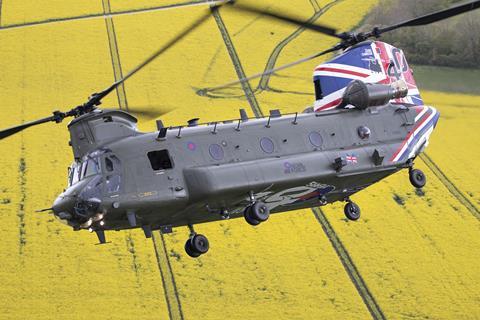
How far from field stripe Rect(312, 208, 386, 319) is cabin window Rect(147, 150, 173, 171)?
13739mm

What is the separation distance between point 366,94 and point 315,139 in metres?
2.36

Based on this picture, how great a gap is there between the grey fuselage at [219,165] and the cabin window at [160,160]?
0.02 m

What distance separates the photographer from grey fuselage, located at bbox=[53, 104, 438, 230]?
29.6 metres

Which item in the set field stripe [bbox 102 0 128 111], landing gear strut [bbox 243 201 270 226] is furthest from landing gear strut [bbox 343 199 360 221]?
field stripe [bbox 102 0 128 111]

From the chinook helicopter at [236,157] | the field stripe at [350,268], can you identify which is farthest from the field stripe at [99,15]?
the chinook helicopter at [236,157]

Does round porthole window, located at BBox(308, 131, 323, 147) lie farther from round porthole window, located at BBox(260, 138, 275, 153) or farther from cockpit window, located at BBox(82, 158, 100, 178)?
cockpit window, located at BBox(82, 158, 100, 178)

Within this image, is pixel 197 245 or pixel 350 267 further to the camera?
pixel 350 267

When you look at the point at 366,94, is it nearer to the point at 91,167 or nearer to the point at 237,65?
the point at 91,167

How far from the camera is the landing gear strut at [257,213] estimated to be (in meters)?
30.2

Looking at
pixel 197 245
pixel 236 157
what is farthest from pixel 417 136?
pixel 197 245

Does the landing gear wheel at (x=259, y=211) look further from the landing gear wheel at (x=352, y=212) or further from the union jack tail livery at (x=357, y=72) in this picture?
the union jack tail livery at (x=357, y=72)

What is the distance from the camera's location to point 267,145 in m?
31.9

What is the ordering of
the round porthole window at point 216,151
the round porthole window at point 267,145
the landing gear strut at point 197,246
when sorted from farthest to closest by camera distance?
the round porthole window at point 267,145
the round porthole window at point 216,151
the landing gear strut at point 197,246

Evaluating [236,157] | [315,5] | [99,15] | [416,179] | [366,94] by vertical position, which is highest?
[99,15]
